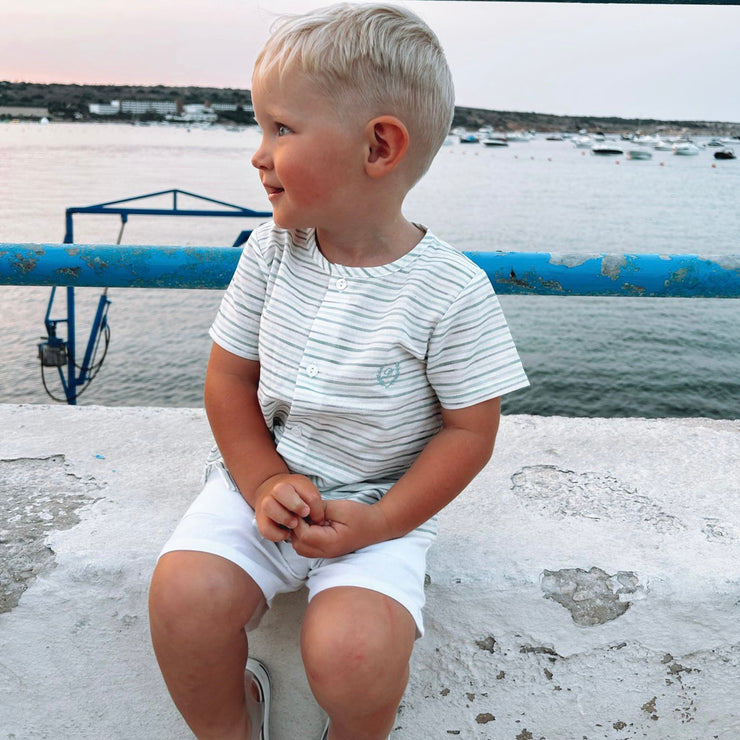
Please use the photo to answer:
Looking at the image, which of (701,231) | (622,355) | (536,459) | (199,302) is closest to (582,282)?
(536,459)

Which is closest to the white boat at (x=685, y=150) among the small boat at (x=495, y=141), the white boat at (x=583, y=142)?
the white boat at (x=583, y=142)

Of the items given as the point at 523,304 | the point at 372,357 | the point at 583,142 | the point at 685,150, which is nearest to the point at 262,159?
the point at 372,357

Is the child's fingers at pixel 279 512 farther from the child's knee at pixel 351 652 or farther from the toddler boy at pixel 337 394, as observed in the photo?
the child's knee at pixel 351 652

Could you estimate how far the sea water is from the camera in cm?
1122

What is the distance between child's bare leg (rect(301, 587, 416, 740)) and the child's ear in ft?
1.91

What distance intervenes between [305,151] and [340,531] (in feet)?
1.72

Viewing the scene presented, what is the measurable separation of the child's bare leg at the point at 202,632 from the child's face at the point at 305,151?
517mm

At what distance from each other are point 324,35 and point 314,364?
0.46 metres

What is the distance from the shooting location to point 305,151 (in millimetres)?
1042

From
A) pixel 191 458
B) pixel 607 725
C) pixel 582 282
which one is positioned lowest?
pixel 607 725

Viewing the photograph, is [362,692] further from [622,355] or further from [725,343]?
[725,343]

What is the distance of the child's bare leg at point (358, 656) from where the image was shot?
92cm

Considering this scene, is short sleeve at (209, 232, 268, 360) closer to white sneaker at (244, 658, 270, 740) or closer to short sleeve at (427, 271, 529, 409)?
short sleeve at (427, 271, 529, 409)

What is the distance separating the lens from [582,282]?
1479 mm
